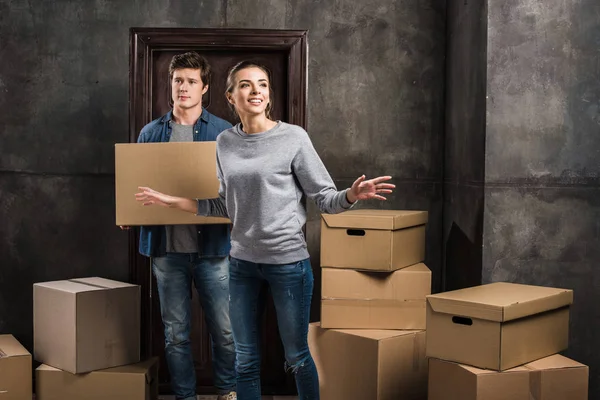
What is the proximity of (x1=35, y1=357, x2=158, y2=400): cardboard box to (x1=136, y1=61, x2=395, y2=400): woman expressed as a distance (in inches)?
31.6

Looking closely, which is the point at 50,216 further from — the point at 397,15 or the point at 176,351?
the point at 397,15

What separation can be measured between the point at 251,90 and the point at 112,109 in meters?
1.34

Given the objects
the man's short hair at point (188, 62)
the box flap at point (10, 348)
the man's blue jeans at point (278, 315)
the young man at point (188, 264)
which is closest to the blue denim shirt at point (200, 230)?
the young man at point (188, 264)

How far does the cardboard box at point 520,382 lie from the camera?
2.37 metres

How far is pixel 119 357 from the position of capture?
3121mm

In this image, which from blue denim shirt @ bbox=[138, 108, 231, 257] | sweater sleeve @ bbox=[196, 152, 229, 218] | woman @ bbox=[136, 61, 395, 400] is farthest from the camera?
blue denim shirt @ bbox=[138, 108, 231, 257]

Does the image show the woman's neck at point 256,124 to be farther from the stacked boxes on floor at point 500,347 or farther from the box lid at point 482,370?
the box lid at point 482,370

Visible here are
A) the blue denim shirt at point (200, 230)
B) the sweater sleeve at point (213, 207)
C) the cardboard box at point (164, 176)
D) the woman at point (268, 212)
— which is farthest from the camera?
the blue denim shirt at point (200, 230)

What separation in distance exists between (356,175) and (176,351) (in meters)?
1.24

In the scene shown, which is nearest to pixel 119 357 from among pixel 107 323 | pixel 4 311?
pixel 107 323

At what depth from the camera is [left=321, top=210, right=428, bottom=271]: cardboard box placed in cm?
289

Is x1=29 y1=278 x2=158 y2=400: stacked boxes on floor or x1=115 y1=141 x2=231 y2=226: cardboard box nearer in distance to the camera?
x1=115 y1=141 x2=231 y2=226: cardboard box

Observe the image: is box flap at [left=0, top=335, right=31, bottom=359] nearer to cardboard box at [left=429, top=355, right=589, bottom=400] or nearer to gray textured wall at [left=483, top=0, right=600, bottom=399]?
cardboard box at [left=429, top=355, right=589, bottom=400]

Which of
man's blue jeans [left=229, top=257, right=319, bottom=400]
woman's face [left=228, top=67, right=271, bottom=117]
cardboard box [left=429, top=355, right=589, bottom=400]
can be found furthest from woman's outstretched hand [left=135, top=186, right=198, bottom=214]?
cardboard box [left=429, top=355, right=589, bottom=400]
